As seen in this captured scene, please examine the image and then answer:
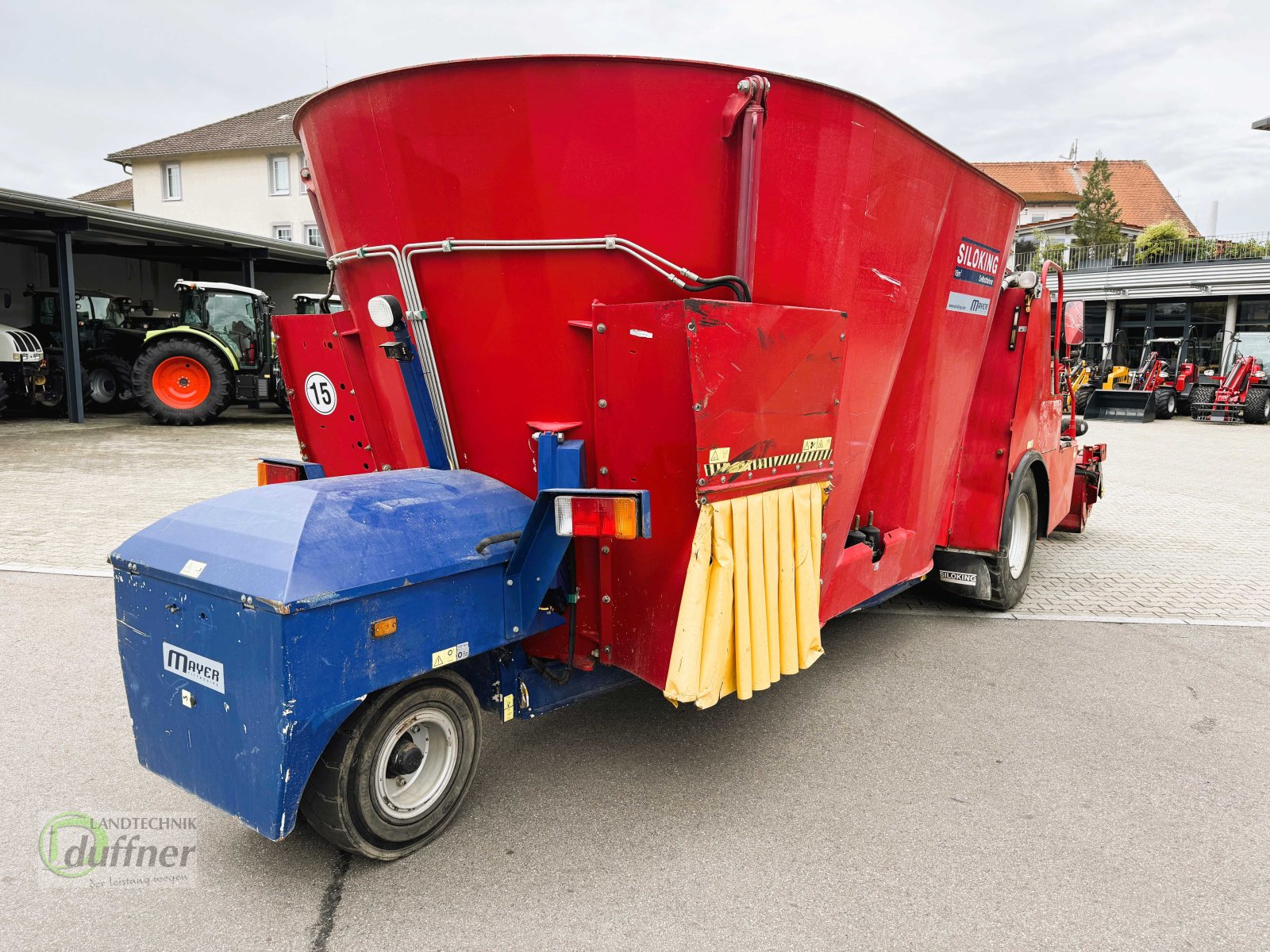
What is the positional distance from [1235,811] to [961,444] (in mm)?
2285

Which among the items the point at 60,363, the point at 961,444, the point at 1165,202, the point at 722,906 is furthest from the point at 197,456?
the point at 1165,202

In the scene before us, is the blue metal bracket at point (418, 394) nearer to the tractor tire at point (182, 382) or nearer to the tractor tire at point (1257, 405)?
the tractor tire at point (182, 382)

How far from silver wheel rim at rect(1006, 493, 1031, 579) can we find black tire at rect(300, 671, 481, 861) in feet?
13.1

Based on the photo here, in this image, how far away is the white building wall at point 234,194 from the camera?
110 ft

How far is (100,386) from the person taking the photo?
18156 mm

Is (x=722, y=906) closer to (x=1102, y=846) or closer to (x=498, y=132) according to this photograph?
(x=1102, y=846)

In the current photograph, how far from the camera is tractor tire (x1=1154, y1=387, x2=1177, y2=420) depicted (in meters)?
21.2

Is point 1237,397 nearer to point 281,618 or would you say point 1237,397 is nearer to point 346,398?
point 346,398

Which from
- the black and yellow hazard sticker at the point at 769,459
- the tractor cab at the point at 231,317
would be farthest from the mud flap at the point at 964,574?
the tractor cab at the point at 231,317

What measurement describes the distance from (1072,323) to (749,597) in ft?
14.0

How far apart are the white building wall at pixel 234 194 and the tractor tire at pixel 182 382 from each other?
63.1 ft

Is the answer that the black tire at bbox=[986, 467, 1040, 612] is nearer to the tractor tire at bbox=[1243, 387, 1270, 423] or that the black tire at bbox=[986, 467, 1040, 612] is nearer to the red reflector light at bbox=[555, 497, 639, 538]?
the red reflector light at bbox=[555, 497, 639, 538]

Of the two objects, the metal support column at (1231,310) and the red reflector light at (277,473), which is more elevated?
the metal support column at (1231,310)

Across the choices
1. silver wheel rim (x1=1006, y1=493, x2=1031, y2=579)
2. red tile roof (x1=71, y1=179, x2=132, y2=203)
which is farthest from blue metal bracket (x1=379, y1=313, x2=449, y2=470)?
red tile roof (x1=71, y1=179, x2=132, y2=203)
